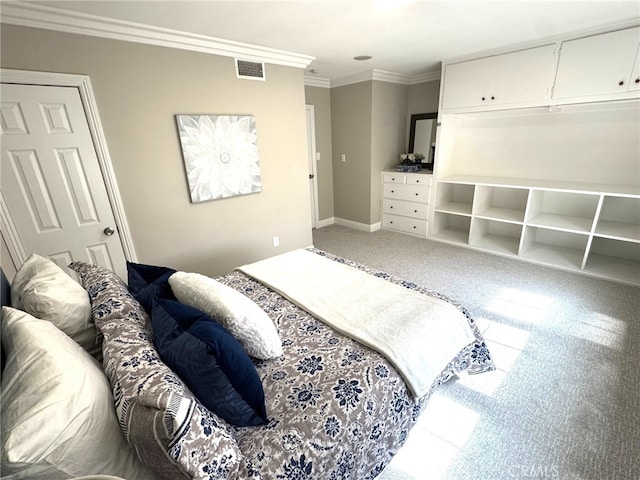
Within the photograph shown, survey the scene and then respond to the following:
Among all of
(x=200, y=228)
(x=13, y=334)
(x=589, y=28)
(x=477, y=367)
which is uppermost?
(x=589, y=28)

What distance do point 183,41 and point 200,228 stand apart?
1.63 metres

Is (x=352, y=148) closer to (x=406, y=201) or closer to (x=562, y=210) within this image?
(x=406, y=201)

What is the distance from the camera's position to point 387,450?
1280mm

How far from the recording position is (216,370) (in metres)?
0.94

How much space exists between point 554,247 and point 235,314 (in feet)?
13.5

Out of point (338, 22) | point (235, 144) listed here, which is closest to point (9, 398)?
point (235, 144)

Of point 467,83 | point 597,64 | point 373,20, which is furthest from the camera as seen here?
point 467,83

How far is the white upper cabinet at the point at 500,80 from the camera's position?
2952mm

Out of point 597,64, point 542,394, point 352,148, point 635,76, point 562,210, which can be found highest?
point 597,64

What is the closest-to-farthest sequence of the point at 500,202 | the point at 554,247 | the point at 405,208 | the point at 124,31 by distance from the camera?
the point at 124,31, the point at 554,247, the point at 500,202, the point at 405,208

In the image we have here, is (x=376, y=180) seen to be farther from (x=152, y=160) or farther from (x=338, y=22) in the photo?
(x=152, y=160)

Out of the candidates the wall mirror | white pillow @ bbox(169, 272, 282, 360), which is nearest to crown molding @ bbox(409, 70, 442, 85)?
the wall mirror

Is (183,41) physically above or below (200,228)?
above

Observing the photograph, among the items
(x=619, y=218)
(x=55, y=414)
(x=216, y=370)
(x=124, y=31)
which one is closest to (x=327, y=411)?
(x=216, y=370)
